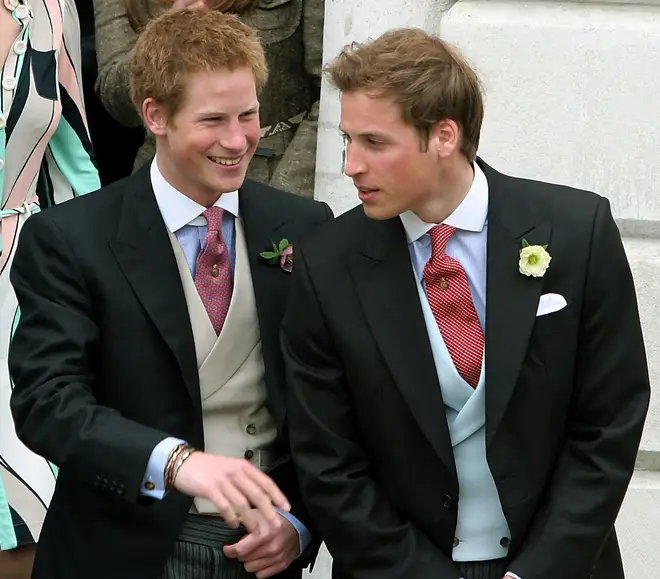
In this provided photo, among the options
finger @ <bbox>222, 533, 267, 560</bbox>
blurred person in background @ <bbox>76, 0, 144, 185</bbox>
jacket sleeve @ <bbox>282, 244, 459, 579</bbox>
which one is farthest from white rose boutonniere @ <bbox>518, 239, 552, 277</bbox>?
blurred person in background @ <bbox>76, 0, 144, 185</bbox>

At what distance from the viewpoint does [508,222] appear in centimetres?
296

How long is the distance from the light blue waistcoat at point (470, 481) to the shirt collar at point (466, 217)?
0.12 meters

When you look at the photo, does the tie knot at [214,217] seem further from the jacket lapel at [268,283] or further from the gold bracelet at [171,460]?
the gold bracelet at [171,460]

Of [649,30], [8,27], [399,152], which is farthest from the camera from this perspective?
[649,30]

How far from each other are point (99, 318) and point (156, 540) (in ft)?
1.53

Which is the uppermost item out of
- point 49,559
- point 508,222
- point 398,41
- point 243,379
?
point 398,41

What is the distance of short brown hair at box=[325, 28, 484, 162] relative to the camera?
2861 mm

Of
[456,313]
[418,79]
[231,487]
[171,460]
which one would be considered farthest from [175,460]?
[418,79]

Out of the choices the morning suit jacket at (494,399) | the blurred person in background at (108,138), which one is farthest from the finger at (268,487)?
the blurred person in background at (108,138)

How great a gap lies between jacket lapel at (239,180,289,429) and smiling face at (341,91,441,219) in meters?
0.30

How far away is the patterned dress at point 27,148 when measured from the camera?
363 cm

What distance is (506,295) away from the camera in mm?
2904

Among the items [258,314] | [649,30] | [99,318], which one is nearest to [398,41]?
[258,314]

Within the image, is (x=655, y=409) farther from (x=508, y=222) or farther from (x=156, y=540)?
(x=156, y=540)
